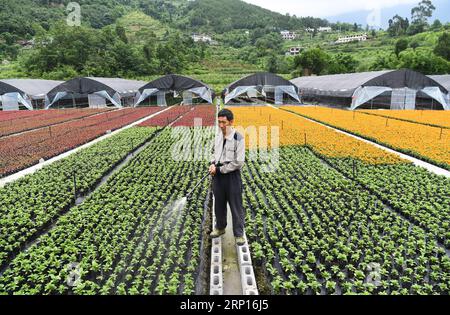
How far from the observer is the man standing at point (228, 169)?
456 cm

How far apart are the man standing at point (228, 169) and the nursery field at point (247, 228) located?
1.73 ft

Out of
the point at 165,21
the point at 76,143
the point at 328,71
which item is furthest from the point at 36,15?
the point at 76,143

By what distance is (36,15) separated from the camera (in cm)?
8175

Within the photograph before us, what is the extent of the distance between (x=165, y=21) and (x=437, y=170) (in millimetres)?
124979

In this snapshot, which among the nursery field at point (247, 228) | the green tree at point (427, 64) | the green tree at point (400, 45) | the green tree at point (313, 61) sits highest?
the green tree at point (400, 45)

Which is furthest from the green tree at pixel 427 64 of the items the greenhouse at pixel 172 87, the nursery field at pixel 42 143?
the nursery field at pixel 42 143

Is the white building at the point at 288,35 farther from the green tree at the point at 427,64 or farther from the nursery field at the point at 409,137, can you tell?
the nursery field at the point at 409,137

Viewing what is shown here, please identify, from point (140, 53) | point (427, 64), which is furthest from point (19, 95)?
point (427, 64)

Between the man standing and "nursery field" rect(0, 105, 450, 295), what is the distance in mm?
526

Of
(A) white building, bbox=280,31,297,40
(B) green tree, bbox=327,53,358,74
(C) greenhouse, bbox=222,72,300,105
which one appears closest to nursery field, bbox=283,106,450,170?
(C) greenhouse, bbox=222,72,300,105

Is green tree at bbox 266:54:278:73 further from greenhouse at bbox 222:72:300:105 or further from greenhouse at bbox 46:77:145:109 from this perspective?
greenhouse at bbox 46:77:145:109

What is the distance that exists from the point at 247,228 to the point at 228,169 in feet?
4.64

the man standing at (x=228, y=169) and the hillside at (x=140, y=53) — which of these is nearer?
the man standing at (x=228, y=169)

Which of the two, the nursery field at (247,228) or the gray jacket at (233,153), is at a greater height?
the gray jacket at (233,153)
